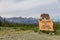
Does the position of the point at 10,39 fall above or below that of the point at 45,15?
below

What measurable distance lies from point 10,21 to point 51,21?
911 centimetres

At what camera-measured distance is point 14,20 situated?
31984 mm

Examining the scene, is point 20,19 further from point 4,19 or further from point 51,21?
point 51,21

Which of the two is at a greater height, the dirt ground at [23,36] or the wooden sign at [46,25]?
the wooden sign at [46,25]

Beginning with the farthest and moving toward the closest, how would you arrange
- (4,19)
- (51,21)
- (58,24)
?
(4,19)
(58,24)
(51,21)

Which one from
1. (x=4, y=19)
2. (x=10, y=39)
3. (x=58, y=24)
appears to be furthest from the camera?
(x=4, y=19)

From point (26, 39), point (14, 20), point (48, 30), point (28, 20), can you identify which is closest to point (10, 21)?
point (14, 20)

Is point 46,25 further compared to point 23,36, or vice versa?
point 46,25

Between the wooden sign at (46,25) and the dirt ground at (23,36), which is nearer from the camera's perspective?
the dirt ground at (23,36)

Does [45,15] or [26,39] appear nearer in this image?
[26,39]

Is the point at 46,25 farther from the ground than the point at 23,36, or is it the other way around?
the point at 46,25

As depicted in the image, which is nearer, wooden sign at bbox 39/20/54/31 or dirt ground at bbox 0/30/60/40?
dirt ground at bbox 0/30/60/40

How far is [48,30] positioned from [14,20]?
849 centimetres

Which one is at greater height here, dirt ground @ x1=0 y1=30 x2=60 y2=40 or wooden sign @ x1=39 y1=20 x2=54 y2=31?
wooden sign @ x1=39 y1=20 x2=54 y2=31
